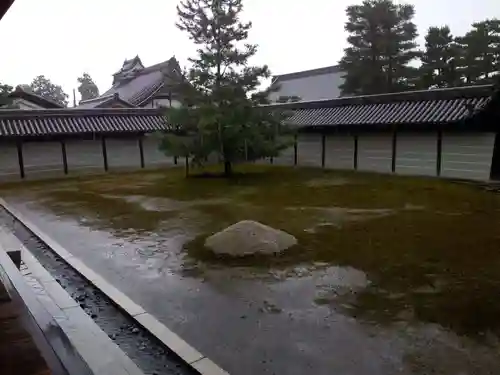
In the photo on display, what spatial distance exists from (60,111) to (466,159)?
1690cm

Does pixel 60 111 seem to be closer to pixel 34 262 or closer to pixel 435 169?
pixel 34 262

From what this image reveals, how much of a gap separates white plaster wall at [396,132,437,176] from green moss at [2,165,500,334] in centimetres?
121

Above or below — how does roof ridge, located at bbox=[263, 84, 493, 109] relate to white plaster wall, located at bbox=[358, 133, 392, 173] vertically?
above

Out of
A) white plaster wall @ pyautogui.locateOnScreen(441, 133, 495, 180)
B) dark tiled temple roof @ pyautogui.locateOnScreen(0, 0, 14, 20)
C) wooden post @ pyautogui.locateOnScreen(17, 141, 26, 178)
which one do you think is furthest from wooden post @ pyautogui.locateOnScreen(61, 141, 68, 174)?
dark tiled temple roof @ pyautogui.locateOnScreen(0, 0, 14, 20)

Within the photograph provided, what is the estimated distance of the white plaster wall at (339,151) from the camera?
17078 mm

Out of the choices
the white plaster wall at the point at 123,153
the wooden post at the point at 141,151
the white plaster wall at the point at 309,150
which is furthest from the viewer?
the wooden post at the point at 141,151

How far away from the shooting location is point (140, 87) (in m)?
32.3

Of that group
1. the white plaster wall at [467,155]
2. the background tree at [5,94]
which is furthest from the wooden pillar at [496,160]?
the background tree at [5,94]

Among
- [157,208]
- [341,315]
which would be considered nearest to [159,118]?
[157,208]

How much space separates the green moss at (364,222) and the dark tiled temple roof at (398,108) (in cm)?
222

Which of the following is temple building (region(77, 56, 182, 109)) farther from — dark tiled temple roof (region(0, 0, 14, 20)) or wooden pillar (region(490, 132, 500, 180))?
dark tiled temple roof (region(0, 0, 14, 20))

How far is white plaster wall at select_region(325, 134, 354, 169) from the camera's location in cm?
1708

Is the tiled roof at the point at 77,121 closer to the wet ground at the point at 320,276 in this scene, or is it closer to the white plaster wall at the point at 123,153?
the white plaster wall at the point at 123,153

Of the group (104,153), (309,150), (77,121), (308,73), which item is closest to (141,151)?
(104,153)
